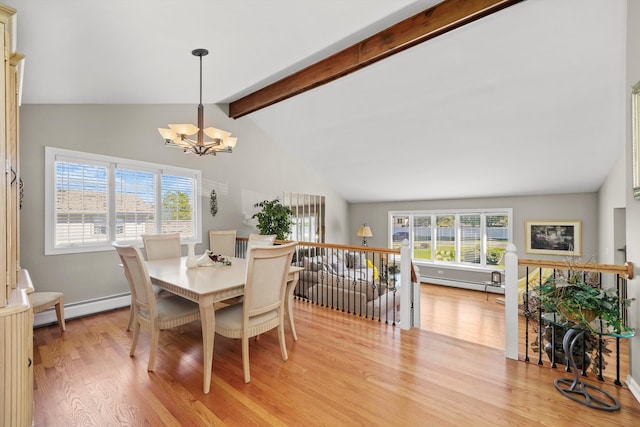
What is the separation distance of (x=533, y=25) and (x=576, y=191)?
4471 millimetres

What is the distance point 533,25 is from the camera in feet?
9.21

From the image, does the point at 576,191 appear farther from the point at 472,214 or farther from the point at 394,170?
the point at 394,170

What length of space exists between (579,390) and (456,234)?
551 centimetres

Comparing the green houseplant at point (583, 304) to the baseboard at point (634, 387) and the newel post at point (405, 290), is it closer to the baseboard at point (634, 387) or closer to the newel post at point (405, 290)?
the baseboard at point (634, 387)

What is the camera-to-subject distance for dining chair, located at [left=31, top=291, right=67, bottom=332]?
2.90 metres

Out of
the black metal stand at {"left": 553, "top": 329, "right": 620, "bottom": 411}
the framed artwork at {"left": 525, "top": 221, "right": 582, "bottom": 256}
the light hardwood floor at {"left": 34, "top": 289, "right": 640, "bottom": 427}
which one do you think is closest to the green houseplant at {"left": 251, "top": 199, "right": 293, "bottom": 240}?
the light hardwood floor at {"left": 34, "top": 289, "right": 640, "bottom": 427}

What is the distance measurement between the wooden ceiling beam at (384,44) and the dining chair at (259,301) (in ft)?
8.12

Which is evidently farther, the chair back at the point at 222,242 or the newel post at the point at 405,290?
the chair back at the point at 222,242

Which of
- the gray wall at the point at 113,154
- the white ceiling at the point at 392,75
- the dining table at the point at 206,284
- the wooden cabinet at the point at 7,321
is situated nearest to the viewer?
the wooden cabinet at the point at 7,321

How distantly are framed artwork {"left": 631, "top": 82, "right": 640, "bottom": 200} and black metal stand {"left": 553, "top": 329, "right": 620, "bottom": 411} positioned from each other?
1056 mm

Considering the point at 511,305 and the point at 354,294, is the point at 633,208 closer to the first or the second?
the point at 511,305

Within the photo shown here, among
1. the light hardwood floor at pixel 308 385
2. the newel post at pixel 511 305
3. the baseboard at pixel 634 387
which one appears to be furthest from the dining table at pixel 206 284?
the baseboard at pixel 634 387

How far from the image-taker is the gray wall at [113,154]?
3.34 metres

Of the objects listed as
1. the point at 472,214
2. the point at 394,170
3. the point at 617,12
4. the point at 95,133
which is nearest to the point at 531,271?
the point at 472,214
